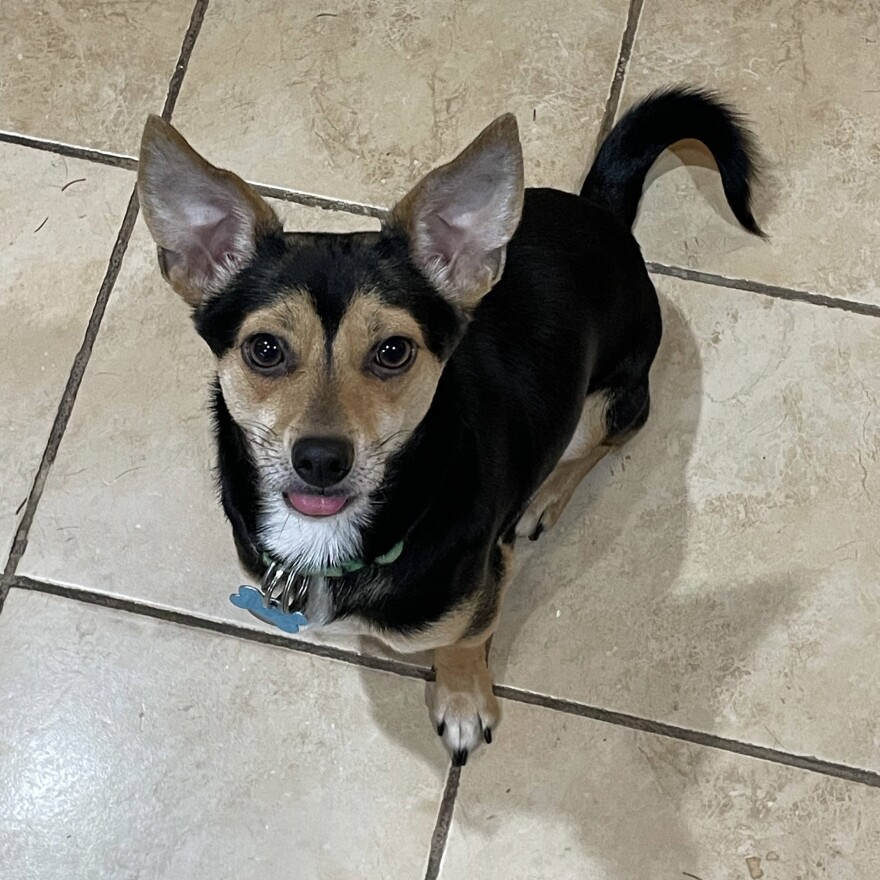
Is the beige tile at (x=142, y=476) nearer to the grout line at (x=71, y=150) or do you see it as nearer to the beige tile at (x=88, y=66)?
the grout line at (x=71, y=150)

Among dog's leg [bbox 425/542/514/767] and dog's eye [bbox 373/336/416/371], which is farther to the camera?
dog's leg [bbox 425/542/514/767]

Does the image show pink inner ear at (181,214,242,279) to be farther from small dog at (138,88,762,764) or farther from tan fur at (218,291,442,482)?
tan fur at (218,291,442,482)

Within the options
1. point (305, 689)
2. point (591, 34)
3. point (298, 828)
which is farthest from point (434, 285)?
point (591, 34)

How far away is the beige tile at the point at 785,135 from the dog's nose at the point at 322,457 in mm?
1415

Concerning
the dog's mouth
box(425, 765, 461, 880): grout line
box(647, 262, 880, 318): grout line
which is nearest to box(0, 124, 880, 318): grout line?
box(647, 262, 880, 318): grout line

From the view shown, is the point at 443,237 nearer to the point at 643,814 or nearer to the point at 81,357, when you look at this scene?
the point at 81,357

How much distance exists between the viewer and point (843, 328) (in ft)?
9.13

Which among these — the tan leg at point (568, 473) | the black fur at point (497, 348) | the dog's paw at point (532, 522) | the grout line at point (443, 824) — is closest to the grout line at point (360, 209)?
the black fur at point (497, 348)

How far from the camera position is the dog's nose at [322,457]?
5.51ft

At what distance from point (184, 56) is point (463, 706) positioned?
1894 mm

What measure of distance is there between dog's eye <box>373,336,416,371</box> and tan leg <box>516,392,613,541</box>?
2.63 ft

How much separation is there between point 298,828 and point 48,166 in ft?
5.93

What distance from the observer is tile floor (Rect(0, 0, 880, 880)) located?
2406mm

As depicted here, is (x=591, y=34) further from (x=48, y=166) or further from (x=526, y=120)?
(x=48, y=166)
